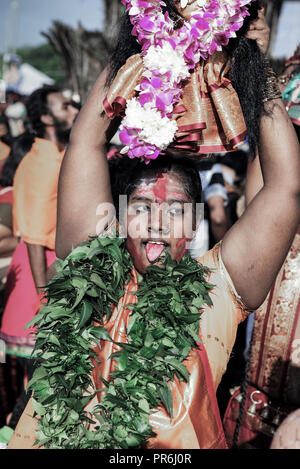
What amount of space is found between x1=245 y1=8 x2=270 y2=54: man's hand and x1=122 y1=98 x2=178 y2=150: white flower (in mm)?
434

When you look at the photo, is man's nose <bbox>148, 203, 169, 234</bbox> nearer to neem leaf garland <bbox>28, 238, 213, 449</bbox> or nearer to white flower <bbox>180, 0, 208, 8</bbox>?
neem leaf garland <bbox>28, 238, 213, 449</bbox>

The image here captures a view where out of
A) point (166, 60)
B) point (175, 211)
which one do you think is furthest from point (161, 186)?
point (166, 60)

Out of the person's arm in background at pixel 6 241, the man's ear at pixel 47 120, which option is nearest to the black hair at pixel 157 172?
the man's ear at pixel 47 120

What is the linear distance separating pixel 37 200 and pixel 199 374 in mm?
2034

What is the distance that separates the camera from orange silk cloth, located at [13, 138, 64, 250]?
337 cm

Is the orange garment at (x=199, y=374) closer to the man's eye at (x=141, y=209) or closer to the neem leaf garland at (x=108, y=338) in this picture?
the neem leaf garland at (x=108, y=338)

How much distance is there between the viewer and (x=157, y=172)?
199cm

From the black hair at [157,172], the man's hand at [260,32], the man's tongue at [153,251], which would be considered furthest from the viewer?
the black hair at [157,172]

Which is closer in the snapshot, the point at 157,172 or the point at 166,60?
the point at 166,60

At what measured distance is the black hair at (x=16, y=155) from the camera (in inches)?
156

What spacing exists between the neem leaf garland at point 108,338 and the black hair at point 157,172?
0.96ft

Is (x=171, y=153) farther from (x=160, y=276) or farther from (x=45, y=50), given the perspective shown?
(x=45, y=50)

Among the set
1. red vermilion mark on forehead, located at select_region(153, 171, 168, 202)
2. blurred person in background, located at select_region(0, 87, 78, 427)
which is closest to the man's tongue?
red vermilion mark on forehead, located at select_region(153, 171, 168, 202)

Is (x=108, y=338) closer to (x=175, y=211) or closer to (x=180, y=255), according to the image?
(x=180, y=255)
